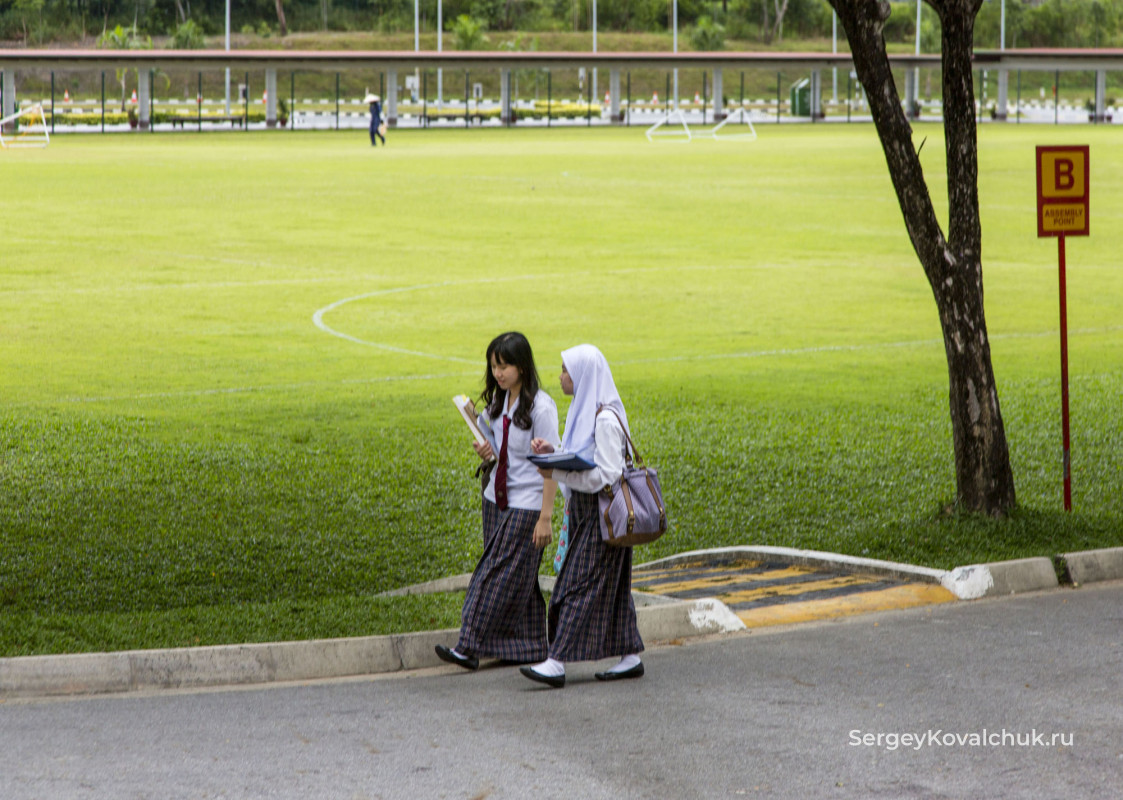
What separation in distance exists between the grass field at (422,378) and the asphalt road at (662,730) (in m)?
1.15

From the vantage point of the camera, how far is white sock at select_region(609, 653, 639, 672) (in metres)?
6.78

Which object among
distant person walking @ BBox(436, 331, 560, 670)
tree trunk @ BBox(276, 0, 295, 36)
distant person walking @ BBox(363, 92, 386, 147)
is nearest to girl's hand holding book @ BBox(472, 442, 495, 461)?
distant person walking @ BBox(436, 331, 560, 670)

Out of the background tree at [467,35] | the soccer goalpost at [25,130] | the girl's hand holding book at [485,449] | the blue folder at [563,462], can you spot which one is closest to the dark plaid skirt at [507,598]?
the girl's hand holding book at [485,449]

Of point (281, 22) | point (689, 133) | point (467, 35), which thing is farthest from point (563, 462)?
→ point (281, 22)

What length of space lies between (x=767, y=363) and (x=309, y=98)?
99.6 meters

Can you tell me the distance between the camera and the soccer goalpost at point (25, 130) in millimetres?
60125

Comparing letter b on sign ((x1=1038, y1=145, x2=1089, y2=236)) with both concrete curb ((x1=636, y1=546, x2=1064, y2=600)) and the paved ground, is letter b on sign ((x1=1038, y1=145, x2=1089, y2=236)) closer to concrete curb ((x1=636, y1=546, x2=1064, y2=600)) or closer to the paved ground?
concrete curb ((x1=636, y1=546, x2=1064, y2=600))

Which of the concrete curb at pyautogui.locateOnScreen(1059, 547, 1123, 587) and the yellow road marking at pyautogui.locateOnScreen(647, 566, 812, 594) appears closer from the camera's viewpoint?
the yellow road marking at pyautogui.locateOnScreen(647, 566, 812, 594)

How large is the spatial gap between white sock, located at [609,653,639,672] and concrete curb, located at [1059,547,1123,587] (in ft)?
10.4

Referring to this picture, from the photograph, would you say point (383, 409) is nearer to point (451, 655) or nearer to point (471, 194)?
point (451, 655)

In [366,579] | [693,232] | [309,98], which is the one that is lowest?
[366,579]

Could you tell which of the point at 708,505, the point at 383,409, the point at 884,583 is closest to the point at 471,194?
the point at 383,409

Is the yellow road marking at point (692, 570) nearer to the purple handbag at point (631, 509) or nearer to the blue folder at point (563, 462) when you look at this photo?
the purple handbag at point (631, 509)

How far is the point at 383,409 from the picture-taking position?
14328 millimetres
